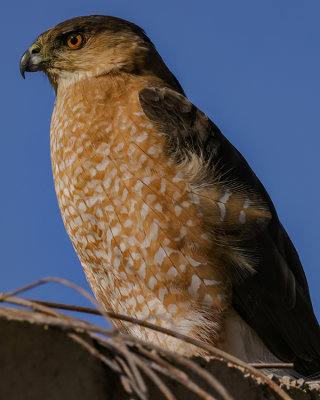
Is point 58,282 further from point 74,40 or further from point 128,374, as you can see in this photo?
point 74,40

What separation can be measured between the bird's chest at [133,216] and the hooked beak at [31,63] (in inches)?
35.1

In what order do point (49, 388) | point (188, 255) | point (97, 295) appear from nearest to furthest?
point (49, 388), point (188, 255), point (97, 295)

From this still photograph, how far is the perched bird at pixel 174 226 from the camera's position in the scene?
3746mm

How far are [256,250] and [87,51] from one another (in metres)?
1.88

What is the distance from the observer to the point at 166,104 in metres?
4.19

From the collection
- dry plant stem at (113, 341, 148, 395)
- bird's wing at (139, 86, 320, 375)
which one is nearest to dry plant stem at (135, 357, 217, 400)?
dry plant stem at (113, 341, 148, 395)

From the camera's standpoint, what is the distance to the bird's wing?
12.9ft

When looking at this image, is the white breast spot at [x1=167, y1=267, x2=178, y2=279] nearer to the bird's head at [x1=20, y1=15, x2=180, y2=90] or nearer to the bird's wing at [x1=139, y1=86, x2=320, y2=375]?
the bird's wing at [x1=139, y1=86, x2=320, y2=375]

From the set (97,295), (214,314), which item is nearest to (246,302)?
(214,314)

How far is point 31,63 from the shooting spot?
487 cm

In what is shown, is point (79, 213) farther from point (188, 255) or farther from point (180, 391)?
point (180, 391)

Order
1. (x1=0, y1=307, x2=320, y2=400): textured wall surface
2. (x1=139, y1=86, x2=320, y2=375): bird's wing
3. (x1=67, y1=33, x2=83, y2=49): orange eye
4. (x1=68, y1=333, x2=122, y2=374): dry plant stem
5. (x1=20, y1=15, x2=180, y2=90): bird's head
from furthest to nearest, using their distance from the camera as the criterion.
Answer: (x1=67, y1=33, x2=83, y2=49): orange eye
(x1=20, y1=15, x2=180, y2=90): bird's head
(x1=139, y1=86, x2=320, y2=375): bird's wing
(x1=68, y1=333, x2=122, y2=374): dry plant stem
(x1=0, y1=307, x2=320, y2=400): textured wall surface

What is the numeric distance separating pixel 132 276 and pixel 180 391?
1.92 metres

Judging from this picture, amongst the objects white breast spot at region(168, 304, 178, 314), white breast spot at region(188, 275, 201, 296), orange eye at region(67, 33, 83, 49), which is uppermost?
orange eye at region(67, 33, 83, 49)
